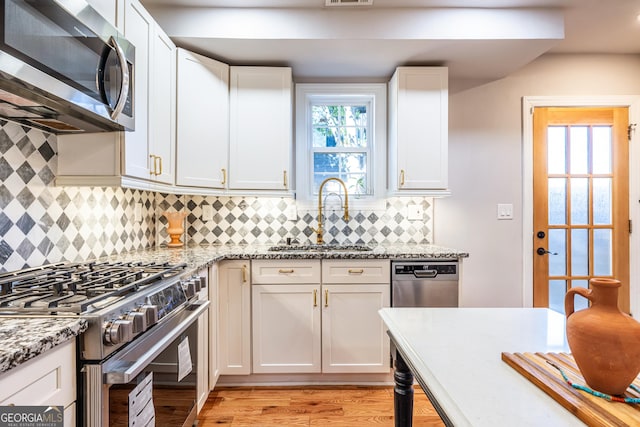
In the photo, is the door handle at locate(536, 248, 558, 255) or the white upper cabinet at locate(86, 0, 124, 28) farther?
the door handle at locate(536, 248, 558, 255)

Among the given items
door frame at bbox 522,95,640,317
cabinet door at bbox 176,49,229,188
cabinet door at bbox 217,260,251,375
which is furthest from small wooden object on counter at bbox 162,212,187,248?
door frame at bbox 522,95,640,317

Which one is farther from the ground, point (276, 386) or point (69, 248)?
point (69, 248)

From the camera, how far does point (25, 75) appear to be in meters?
1.04

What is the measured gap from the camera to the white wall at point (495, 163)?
297cm

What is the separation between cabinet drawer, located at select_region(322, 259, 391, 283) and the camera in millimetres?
2357

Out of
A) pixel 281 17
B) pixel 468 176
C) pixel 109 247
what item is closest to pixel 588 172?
pixel 468 176

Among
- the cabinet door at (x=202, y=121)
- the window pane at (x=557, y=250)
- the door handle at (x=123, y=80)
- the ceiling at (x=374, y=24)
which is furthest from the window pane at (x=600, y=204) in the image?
the door handle at (x=123, y=80)

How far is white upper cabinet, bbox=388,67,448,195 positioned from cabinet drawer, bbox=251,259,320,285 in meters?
0.89

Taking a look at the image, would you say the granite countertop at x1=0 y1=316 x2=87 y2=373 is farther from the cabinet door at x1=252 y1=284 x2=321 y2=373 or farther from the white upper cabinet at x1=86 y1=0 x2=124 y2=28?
the cabinet door at x1=252 y1=284 x2=321 y2=373

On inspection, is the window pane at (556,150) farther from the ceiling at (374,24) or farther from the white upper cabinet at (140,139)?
the white upper cabinet at (140,139)

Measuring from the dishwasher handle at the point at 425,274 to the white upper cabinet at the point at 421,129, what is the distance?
0.61 m

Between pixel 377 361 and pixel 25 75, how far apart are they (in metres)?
2.30

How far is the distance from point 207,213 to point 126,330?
1.94 m

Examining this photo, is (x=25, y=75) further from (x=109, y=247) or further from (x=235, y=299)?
(x=235, y=299)
